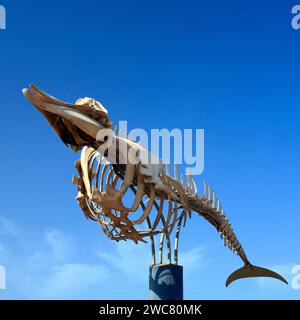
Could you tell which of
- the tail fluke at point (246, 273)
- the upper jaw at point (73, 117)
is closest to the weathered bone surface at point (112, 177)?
the upper jaw at point (73, 117)

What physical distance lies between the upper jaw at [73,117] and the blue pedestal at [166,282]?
3.90 metres

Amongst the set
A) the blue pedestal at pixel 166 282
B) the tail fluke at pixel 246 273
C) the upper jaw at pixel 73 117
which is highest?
the upper jaw at pixel 73 117

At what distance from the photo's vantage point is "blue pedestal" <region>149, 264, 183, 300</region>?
11.4 meters

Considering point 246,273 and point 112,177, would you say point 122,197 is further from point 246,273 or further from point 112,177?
point 246,273

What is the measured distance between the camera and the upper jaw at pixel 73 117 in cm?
912

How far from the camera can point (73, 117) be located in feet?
31.1

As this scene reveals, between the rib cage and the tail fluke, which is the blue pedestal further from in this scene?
the tail fluke

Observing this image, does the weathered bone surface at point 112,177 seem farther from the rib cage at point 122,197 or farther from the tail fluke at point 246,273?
the tail fluke at point 246,273

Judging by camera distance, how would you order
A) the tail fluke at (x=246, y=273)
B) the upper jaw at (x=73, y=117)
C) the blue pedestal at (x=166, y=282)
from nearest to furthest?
the upper jaw at (x=73, y=117) → the blue pedestal at (x=166, y=282) → the tail fluke at (x=246, y=273)

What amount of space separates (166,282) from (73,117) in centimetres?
486

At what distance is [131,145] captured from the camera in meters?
10.5
